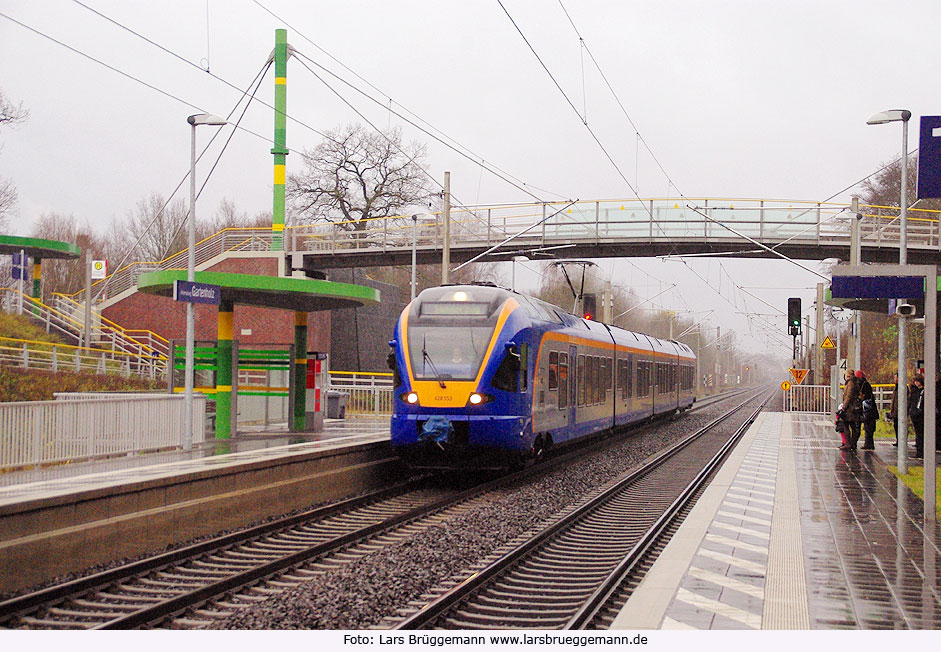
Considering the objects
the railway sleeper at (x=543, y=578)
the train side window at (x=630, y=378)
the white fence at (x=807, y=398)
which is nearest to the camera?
the railway sleeper at (x=543, y=578)

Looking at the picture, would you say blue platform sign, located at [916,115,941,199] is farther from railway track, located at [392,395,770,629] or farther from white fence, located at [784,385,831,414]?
white fence, located at [784,385,831,414]

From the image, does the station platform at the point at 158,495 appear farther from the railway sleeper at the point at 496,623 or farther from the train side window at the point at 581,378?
the train side window at the point at 581,378

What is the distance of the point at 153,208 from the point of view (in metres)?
67.4

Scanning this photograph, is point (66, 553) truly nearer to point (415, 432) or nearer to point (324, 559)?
point (324, 559)

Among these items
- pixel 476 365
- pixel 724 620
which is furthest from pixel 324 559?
pixel 476 365

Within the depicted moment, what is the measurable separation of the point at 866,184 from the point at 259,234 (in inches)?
1272

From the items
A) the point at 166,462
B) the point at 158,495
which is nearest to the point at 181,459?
the point at 166,462

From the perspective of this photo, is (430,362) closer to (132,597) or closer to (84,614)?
(132,597)

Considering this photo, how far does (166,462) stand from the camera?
46.2 feet

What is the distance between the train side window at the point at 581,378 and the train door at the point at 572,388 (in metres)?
0.13

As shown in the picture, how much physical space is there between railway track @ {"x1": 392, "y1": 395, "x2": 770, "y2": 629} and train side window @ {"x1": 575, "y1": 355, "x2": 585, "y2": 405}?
13.9 ft

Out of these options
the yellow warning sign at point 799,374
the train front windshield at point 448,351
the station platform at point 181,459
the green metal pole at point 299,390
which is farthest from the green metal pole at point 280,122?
the yellow warning sign at point 799,374

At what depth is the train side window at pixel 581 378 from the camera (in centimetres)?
2103

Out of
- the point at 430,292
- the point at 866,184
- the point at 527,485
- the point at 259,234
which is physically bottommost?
the point at 527,485
